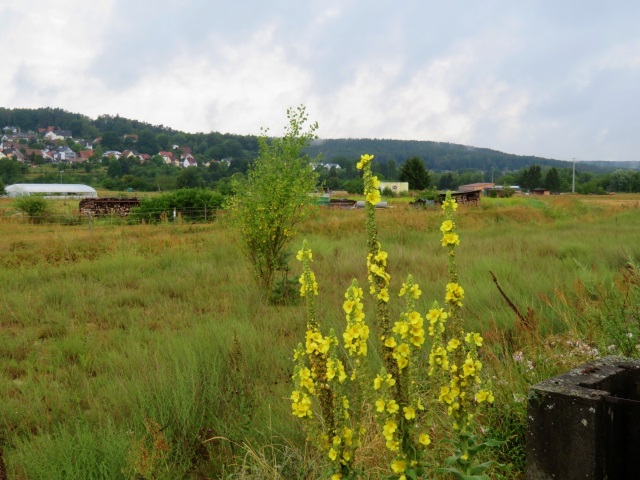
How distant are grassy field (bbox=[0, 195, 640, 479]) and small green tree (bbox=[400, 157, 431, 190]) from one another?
59901mm

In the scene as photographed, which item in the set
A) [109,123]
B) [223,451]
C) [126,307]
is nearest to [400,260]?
[126,307]

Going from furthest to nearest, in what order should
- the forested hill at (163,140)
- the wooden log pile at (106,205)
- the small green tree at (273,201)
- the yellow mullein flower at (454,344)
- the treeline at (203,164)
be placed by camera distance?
the forested hill at (163,140) < the treeline at (203,164) < the wooden log pile at (106,205) < the small green tree at (273,201) < the yellow mullein flower at (454,344)

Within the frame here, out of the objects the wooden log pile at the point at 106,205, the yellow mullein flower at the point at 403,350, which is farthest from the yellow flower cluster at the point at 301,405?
the wooden log pile at the point at 106,205

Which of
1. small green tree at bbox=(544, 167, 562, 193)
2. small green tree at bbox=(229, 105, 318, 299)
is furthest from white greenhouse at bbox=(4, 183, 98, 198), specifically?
small green tree at bbox=(544, 167, 562, 193)

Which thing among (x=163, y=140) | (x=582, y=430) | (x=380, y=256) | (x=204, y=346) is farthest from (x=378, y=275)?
(x=163, y=140)

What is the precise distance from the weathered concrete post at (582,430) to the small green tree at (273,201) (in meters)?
6.60

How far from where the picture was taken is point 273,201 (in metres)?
9.00

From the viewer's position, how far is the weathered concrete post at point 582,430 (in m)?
2.19

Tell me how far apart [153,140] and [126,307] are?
5822 inches

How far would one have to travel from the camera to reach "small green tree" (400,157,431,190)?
7181cm

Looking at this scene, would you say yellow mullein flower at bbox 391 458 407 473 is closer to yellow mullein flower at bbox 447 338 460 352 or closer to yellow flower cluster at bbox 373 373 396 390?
yellow flower cluster at bbox 373 373 396 390

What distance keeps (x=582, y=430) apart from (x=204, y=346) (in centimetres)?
393

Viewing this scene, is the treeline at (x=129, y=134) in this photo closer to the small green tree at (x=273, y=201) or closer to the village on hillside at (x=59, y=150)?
the village on hillside at (x=59, y=150)

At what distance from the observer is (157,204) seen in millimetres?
27875
